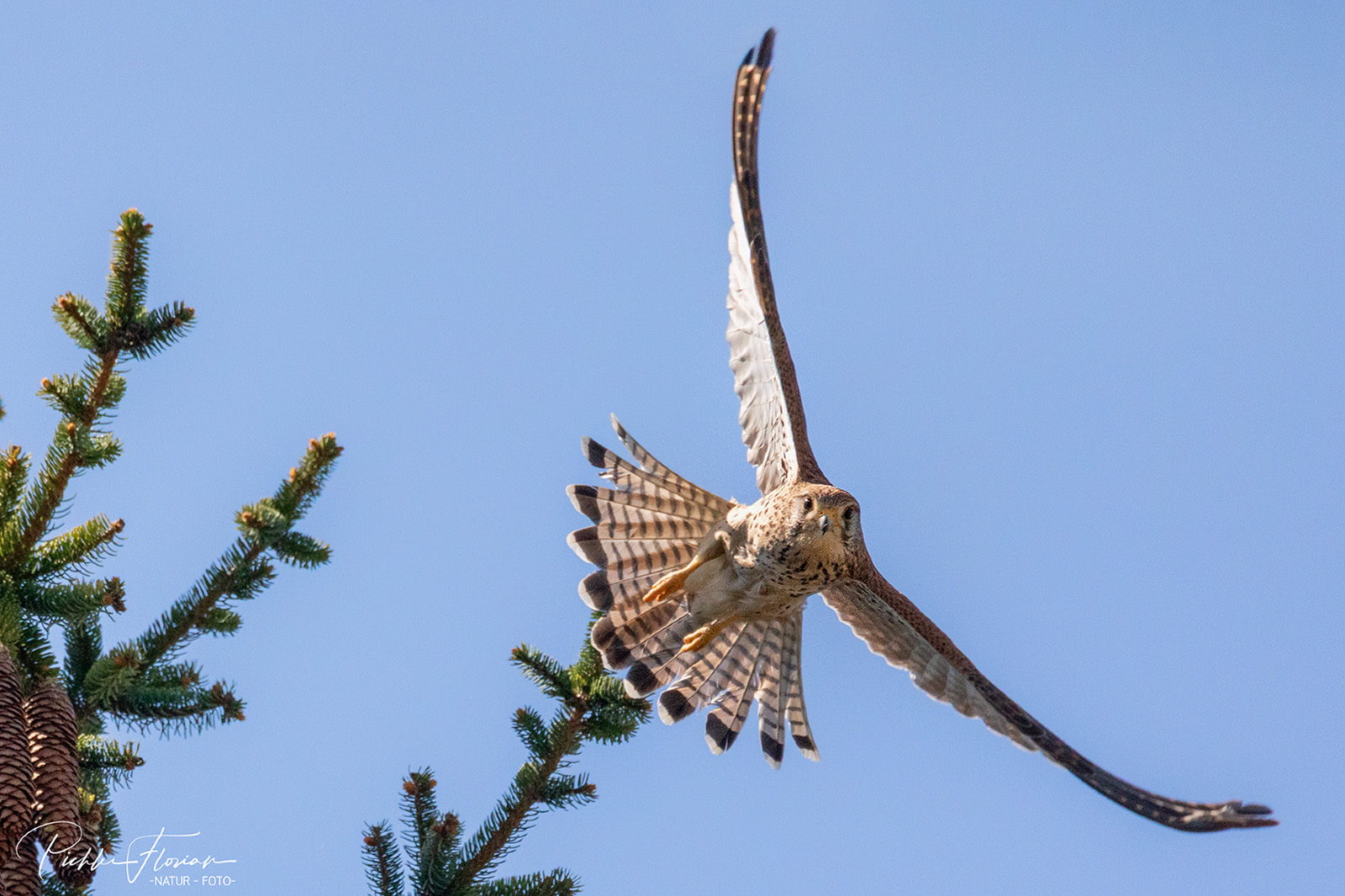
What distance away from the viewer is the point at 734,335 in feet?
22.3

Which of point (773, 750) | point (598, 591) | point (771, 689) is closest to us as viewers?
point (598, 591)

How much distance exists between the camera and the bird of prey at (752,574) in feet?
20.7

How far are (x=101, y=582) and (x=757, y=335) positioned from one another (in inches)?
144

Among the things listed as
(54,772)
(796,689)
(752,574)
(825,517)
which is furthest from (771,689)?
(54,772)

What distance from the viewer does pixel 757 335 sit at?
659 cm

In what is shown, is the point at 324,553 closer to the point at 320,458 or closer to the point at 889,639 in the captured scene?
the point at 320,458

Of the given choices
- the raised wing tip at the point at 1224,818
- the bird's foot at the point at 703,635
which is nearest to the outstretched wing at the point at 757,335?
the bird's foot at the point at 703,635

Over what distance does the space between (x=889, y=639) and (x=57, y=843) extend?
5.11 m

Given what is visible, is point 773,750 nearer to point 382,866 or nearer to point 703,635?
point 703,635

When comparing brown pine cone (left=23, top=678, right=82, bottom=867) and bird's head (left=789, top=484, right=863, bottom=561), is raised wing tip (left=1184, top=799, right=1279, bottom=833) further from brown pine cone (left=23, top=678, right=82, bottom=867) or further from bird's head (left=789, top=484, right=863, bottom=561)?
brown pine cone (left=23, top=678, right=82, bottom=867)

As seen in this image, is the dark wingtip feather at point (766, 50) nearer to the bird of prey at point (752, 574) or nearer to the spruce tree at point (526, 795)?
the bird of prey at point (752, 574)

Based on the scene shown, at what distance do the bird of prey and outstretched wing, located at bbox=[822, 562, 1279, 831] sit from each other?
0.03 ft

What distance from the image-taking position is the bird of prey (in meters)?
6.31

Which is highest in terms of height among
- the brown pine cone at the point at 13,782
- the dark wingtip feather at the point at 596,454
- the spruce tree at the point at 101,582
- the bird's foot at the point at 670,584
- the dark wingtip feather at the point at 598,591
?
the dark wingtip feather at the point at 596,454
